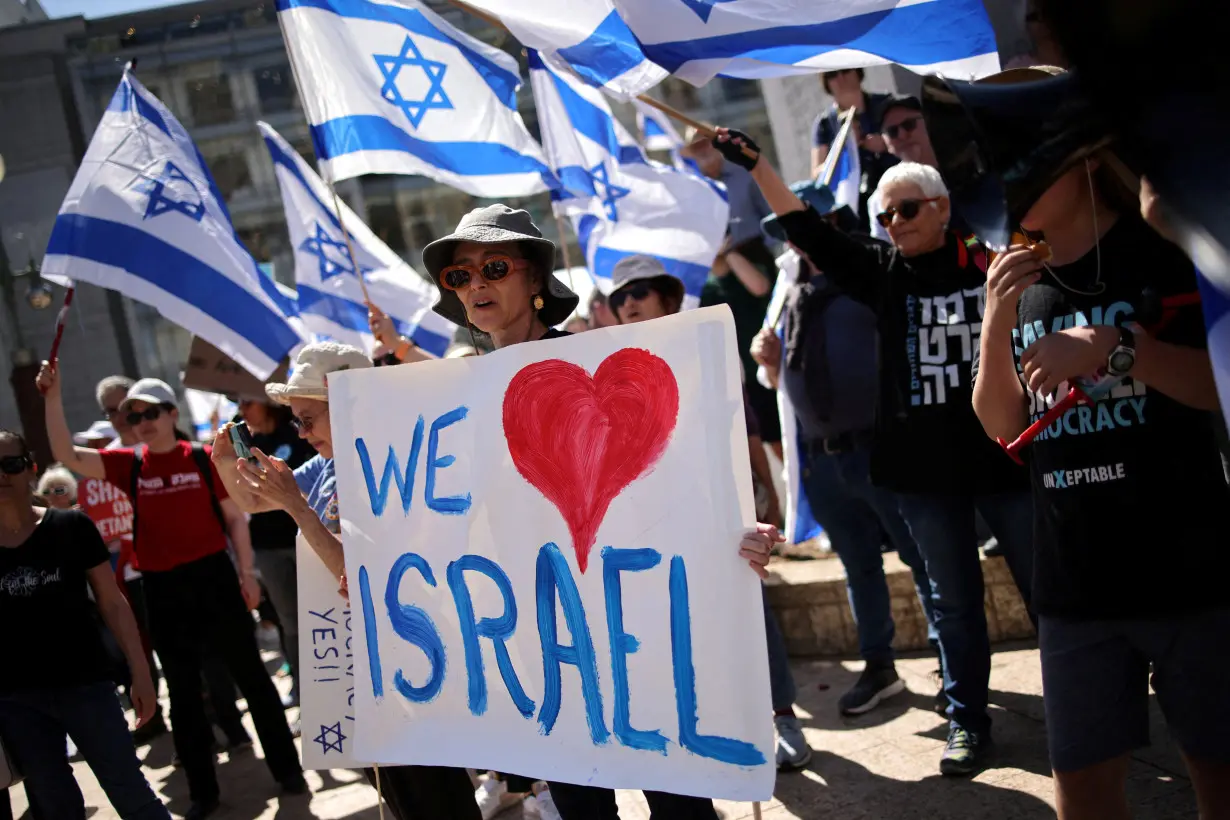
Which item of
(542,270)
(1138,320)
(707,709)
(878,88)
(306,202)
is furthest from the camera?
(878,88)

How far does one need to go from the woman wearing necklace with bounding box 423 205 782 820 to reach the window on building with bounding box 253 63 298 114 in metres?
27.9

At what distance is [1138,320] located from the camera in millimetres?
1860

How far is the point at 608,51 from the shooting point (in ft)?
12.4

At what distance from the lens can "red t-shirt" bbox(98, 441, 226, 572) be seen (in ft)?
15.6

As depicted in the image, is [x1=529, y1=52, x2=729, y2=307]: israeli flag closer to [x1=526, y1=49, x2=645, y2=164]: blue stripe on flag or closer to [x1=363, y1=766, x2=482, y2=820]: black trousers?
[x1=526, y1=49, x2=645, y2=164]: blue stripe on flag

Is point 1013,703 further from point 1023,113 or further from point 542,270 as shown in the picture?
point 1023,113

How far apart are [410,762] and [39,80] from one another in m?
25.4

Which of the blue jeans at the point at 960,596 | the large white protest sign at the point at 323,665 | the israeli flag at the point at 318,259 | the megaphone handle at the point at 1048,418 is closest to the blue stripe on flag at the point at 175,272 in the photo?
the israeli flag at the point at 318,259

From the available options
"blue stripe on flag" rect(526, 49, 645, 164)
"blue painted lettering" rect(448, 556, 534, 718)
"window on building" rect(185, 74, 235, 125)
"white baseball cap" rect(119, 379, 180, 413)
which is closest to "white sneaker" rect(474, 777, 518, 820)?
"blue painted lettering" rect(448, 556, 534, 718)

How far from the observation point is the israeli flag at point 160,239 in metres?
5.08

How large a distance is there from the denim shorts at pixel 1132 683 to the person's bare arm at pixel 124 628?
9.84ft

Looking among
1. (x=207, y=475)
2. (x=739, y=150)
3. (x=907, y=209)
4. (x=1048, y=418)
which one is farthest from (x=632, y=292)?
(x=207, y=475)

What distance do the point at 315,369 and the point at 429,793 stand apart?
3.97ft

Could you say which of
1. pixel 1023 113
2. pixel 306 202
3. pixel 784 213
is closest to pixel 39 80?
pixel 306 202
